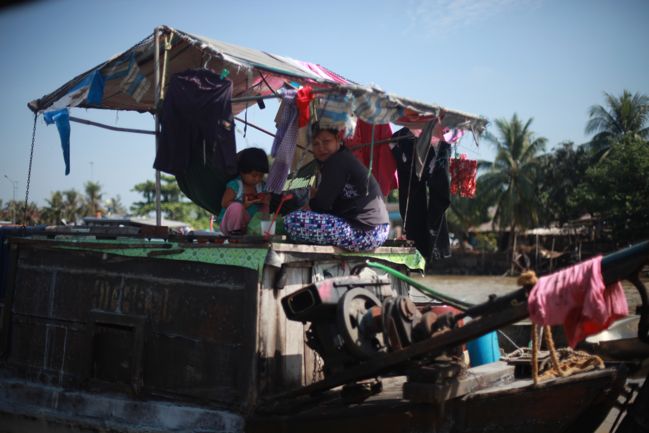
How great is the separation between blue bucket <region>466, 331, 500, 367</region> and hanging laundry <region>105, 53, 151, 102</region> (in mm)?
3687

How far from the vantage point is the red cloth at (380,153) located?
6.25m

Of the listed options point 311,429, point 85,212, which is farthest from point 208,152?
point 85,212

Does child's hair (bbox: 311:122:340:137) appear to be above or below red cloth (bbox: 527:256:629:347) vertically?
above

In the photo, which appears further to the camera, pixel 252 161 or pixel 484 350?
pixel 252 161

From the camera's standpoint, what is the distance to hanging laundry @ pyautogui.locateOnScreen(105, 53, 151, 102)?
536 cm

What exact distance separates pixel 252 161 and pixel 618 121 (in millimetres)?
34523

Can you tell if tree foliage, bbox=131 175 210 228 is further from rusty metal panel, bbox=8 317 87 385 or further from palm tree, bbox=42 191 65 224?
rusty metal panel, bbox=8 317 87 385

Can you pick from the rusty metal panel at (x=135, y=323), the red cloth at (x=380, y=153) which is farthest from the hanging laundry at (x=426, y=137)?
the rusty metal panel at (x=135, y=323)

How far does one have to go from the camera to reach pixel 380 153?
6309 mm

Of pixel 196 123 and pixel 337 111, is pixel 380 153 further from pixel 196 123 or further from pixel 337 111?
pixel 196 123

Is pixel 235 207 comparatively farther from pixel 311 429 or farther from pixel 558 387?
pixel 558 387

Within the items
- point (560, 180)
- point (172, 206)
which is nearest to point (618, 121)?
point (560, 180)

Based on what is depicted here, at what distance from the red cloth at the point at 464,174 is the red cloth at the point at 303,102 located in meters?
2.35

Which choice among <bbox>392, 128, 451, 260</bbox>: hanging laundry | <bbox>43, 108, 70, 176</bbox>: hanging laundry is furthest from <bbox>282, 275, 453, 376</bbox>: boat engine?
<bbox>43, 108, 70, 176</bbox>: hanging laundry
